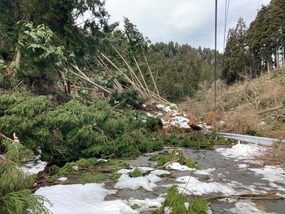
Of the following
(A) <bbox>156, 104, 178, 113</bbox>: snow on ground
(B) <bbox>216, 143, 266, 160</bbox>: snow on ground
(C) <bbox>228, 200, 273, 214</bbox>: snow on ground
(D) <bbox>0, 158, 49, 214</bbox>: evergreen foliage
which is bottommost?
(C) <bbox>228, 200, 273, 214</bbox>: snow on ground

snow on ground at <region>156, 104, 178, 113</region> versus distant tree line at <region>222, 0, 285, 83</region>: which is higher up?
distant tree line at <region>222, 0, 285, 83</region>

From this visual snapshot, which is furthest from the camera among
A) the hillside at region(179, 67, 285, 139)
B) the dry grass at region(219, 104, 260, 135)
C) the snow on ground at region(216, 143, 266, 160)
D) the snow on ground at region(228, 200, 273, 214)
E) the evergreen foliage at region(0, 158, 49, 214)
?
the dry grass at region(219, 104, 260, 135)

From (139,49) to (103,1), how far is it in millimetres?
11584

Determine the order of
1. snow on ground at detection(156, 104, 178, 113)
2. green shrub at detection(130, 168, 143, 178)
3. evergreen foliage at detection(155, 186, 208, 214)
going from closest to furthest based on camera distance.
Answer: evergreen foliage at detection(155, 186, 208, 214)
green shrub at detection(130, 168, 143, 178)
snow on ground at detection(156, 104, 178, 113)

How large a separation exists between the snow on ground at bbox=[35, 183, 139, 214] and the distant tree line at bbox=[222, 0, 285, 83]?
19.9m

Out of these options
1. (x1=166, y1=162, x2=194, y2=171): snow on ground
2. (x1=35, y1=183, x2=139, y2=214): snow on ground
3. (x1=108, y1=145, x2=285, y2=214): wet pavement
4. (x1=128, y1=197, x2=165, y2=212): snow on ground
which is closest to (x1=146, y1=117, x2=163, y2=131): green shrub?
(x1=108, y1=145, x2=285, y2=214): wet pavement

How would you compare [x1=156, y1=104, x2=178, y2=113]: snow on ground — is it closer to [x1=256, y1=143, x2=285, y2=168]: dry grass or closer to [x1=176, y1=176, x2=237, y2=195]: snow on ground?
[x1=256, y1=143, x2=285, y2=168]: dry grass

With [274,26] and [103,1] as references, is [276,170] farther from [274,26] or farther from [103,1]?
[274,26]

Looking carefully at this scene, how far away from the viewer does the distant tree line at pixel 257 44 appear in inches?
944

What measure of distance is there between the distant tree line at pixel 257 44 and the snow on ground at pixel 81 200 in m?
19.9

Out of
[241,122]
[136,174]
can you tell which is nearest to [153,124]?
[241,122]

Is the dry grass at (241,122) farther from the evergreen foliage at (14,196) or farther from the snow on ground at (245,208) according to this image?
the evergreen foliage at (14,196)

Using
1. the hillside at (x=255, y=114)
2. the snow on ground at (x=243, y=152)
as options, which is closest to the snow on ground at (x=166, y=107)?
the hillside at (x=255, y=114)

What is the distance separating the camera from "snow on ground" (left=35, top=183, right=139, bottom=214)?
344cm
